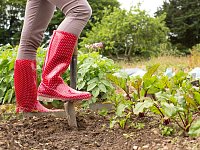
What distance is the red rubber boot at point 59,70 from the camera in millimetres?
2496

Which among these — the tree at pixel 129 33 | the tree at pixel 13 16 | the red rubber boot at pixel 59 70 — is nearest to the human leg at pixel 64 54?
the red rubber boot at pixel 59 70

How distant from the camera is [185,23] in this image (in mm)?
32156

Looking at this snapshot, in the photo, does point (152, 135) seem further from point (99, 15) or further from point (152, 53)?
point (99, 15)

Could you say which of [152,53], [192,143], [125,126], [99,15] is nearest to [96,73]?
[125,126]

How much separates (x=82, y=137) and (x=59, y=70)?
401mm

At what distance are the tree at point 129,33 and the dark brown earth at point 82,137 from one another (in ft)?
52.6

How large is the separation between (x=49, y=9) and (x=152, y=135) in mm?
1118

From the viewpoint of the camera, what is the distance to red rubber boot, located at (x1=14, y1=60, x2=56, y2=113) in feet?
9.72

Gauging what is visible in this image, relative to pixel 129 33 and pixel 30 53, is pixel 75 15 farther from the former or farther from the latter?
pixel 129 33

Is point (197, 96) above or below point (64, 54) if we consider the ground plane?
below

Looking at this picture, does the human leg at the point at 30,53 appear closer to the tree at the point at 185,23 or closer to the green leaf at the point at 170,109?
the green leaf at the point at 170,109

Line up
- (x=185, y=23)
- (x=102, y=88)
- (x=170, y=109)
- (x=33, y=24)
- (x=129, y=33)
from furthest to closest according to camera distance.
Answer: (x=185, y=23), (x=129, y=33), (x=102, y=88), (x=33, y=24), (x=170, y=109)

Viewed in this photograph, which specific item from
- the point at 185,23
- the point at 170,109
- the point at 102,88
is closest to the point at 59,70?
the point at 170,109

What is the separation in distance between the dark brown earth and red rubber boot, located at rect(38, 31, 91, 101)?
0.74 feet
